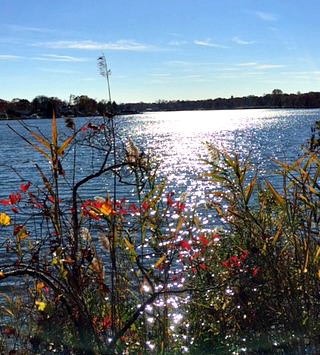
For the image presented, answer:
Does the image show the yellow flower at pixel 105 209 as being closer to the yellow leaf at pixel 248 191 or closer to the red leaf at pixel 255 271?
the yellow leaf at pixel 248 191

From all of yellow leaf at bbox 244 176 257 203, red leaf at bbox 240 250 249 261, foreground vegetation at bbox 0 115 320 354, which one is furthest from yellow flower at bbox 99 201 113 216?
red leaf at bbox 240 250 249 261

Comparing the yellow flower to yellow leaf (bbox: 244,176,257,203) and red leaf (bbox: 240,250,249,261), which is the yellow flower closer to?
yellow leaf (bbox: 244,176,257,203)

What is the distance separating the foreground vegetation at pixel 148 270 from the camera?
3.56 metres

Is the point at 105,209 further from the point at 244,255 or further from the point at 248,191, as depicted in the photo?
the point at 244,255

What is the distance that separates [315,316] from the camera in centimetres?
385

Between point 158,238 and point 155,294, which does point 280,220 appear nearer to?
point 158,238

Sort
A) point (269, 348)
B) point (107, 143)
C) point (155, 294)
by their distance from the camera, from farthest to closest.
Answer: point (269, 348) → point (107, 143) → point (155, 294)

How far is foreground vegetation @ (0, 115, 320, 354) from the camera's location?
3559mm

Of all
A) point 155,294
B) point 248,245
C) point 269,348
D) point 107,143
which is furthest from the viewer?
point 248,245

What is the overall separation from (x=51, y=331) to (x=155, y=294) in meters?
1.30

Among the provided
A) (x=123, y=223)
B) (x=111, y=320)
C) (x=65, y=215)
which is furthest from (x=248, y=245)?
(x=65, y=215)

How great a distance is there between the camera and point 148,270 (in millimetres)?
3996

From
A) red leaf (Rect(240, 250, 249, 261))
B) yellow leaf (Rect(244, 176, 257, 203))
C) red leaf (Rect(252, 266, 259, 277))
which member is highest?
yellow leaf (Rect(244, 176, 257, 203))

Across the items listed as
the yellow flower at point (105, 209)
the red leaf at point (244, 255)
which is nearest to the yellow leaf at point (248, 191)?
the red leaf at point (244, 255)
